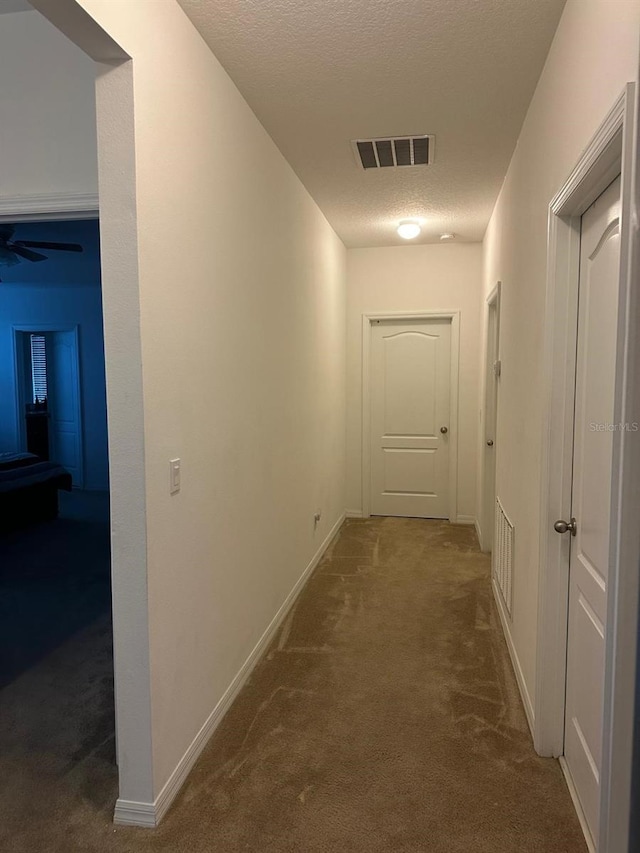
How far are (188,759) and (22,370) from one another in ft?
22.8

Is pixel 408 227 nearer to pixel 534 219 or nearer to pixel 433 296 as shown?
pixel 433 296

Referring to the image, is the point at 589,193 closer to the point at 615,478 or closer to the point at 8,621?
the point at 615,478

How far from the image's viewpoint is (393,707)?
2.45 meters

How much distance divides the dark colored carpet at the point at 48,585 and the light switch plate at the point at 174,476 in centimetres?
157

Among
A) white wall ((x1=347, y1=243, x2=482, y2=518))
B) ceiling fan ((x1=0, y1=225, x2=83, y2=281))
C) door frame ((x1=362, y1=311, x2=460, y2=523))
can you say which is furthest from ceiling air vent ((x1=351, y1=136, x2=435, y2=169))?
ceiling fan ((x1=0, y1=225, x2=83, y2=281))

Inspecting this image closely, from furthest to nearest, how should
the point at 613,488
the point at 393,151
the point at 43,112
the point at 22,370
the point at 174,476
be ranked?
the point at 22,370
the point at 393,151
the point at 43,112
the point at 174,476
the point at 613,488

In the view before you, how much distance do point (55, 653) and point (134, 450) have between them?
1.83 m

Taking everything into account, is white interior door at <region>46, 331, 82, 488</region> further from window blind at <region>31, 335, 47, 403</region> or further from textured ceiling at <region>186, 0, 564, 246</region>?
textured ceiling at <region>186, 0, 564, 246</region>

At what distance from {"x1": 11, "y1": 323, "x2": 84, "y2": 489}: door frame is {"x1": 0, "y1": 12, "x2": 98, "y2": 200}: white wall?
548cm

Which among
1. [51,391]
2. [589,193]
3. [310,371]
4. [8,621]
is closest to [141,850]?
[8,621]

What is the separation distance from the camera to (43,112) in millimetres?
2279

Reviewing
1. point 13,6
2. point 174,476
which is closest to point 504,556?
point 174,476

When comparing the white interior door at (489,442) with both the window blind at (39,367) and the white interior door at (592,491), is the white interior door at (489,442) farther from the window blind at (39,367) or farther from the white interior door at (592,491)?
the window blind at (39,367)

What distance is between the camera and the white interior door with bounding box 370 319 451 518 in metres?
5.49
